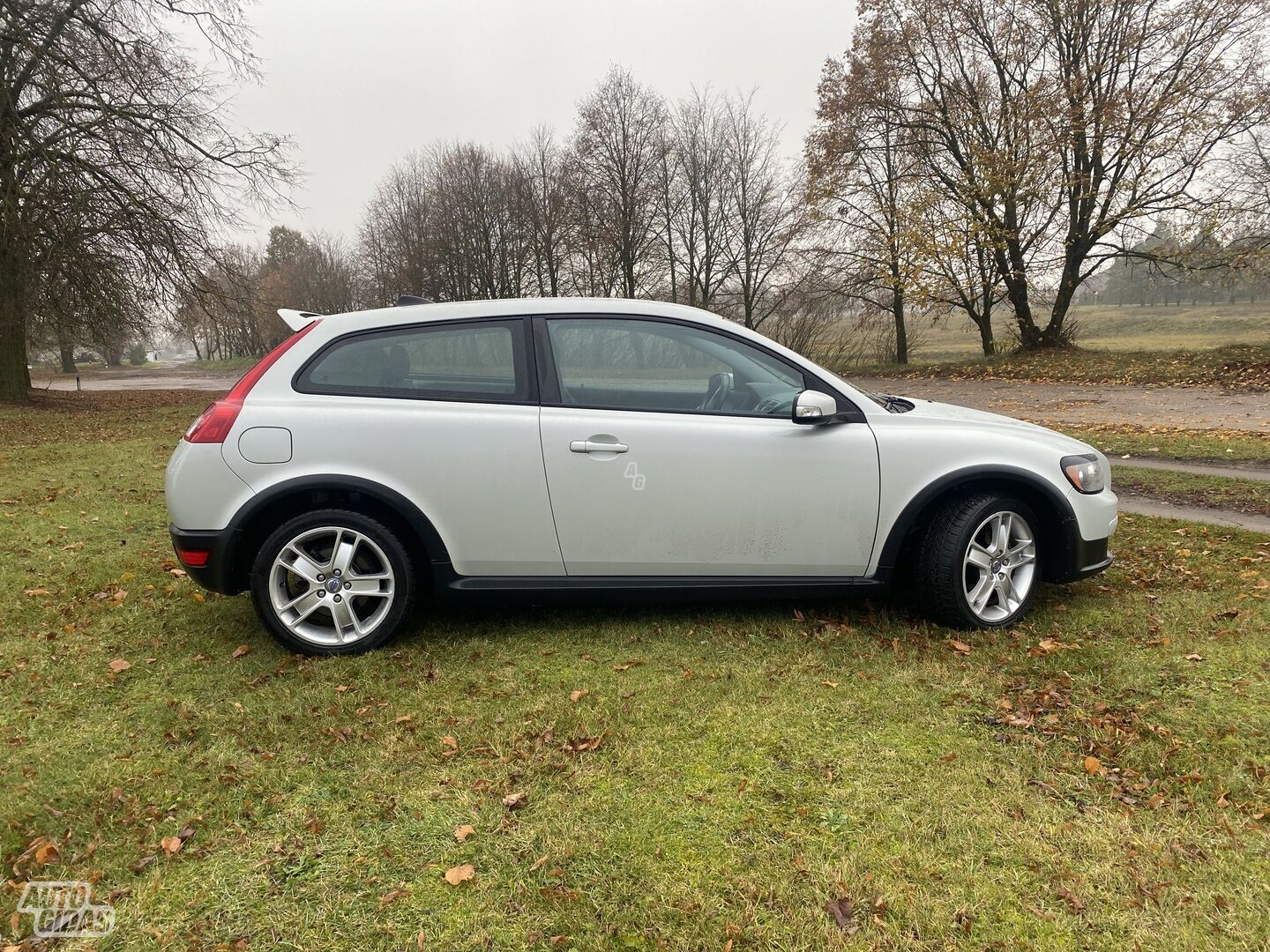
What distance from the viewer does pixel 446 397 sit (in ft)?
12.4

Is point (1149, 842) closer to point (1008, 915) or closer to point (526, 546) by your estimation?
point (1008, 915)


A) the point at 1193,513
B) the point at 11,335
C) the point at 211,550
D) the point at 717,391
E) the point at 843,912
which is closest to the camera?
the point at 843,912

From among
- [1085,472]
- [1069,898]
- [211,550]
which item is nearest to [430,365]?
[211,550]

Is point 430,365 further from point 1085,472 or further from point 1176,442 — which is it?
point 1176,442

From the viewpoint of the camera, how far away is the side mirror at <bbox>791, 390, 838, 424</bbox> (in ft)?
12.1

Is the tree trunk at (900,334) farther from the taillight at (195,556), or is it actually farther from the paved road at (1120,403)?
the taillight at (195,556)

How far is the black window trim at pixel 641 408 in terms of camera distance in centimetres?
379

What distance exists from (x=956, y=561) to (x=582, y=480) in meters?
1.92

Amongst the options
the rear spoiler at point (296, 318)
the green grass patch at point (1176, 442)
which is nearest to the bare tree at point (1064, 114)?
the green grass patch at point (1176, 442)

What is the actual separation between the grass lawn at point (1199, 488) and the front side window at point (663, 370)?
197 inches

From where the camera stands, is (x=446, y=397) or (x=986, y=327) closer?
(x=446, y=397)

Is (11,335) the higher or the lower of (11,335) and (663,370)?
the higher

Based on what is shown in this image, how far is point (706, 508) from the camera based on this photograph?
3771 mm

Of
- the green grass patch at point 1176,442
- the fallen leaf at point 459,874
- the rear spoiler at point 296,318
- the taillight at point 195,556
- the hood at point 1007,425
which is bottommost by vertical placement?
the fallen leaf at point 459,874
